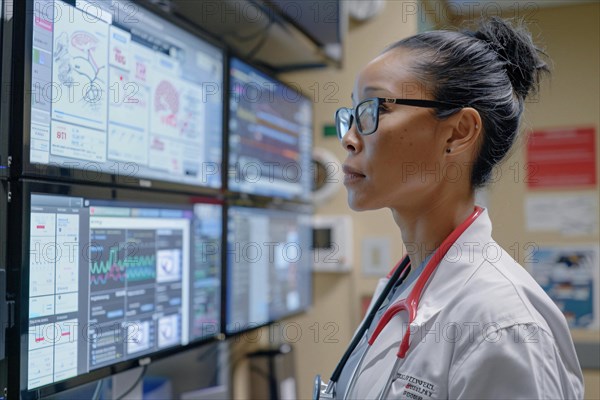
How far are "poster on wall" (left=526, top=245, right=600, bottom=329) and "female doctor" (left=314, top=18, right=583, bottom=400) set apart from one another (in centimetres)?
63

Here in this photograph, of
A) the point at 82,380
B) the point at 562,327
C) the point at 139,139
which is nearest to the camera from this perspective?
the point at 562,327

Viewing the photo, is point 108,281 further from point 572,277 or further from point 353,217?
point 572,277

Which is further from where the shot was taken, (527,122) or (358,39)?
(358,39)

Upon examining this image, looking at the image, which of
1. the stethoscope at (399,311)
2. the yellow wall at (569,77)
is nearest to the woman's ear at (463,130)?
the stethoscope at (399,311)

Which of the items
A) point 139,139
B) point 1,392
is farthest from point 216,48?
point 1,392

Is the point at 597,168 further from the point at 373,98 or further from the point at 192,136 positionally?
the point at 192,136

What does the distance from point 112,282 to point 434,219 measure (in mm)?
631

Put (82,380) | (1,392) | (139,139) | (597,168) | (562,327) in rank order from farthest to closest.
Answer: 1. (597,168)
2. (139,139)
3. (82,380)
4. (1,392)
5. (562,327)

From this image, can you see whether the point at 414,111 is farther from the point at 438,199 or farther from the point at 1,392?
the point at 1,392

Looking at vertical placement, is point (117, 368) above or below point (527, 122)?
below

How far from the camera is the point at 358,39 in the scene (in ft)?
6.57

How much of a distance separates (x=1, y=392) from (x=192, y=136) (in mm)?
698

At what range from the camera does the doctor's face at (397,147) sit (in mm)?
936

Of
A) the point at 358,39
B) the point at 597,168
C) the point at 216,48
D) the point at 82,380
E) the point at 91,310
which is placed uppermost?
the point at 358,39
